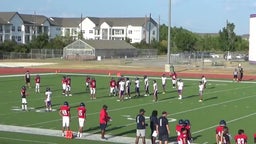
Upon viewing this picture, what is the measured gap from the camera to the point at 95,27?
130m

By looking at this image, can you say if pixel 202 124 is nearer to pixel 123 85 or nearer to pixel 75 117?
pixel 75 117

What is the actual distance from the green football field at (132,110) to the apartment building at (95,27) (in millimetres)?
79148

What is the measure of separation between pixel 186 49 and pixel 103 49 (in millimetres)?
23382

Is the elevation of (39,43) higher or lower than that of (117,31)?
lower

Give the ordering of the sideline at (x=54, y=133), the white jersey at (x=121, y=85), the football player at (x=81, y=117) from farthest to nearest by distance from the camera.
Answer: the white jersey at (x=121, y=85), the football player at (x=81, y=117), the sideline at (x=54, y=133)

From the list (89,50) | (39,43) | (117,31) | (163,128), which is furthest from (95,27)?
(163,128)

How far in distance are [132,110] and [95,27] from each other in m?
106

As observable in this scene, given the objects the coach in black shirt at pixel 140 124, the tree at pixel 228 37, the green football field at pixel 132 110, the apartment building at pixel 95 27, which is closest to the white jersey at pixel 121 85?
the green football field at pixel 132 110

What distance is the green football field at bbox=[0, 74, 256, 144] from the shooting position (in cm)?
1925

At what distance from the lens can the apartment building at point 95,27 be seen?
116062mm

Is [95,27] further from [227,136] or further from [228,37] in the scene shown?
[227,136]

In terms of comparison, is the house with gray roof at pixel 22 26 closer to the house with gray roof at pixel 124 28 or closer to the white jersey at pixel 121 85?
the house with gray roof at pixel 124 28

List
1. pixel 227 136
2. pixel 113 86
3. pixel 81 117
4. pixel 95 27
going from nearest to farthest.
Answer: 1. pixel 227 136
2. pixel 81 117
3. pixel 113 86
4. pixel 95 27

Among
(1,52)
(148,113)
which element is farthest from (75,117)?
(1,52)
